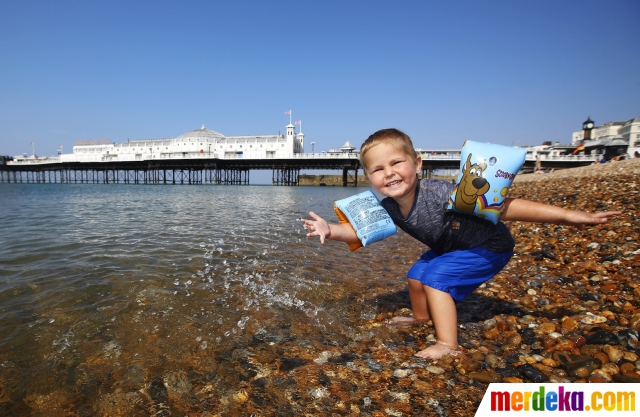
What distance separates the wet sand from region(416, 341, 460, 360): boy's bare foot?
0.06 metres

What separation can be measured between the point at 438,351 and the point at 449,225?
98 centimetres

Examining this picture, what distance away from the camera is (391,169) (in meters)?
2.38

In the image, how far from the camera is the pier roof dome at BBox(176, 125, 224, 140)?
2896 inches

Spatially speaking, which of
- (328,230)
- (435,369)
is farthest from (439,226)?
(435,369)

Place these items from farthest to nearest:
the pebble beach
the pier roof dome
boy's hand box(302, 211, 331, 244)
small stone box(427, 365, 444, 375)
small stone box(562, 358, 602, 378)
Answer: the pier roof dome < boy's hand box(302, 211, 331, 244) < small stone box(427, 365, 444, 375) < small stone box(562, 358, 602, 378) < the pebble beach

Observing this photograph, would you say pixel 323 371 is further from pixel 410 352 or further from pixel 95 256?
pixel 95 256

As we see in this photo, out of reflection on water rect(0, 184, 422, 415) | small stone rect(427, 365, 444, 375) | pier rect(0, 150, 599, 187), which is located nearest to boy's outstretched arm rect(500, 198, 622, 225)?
small stone rect(427, 365, 444, 375)

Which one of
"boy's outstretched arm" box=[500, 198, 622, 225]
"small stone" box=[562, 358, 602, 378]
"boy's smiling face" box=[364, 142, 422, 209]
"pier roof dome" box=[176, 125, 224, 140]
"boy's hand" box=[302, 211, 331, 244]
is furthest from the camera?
"pier roof dome" box=[176, 125, 224, 140]

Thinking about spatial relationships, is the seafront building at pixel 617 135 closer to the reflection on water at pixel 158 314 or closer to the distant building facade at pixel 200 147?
the reflection on water at pixel 158 314

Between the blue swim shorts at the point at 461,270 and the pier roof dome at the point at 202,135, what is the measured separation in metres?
77.7

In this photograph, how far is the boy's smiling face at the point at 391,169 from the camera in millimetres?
2369

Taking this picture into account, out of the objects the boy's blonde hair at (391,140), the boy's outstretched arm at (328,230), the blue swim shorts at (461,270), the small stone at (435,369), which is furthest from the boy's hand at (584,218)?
the boy's outstretched arm at (328,230)

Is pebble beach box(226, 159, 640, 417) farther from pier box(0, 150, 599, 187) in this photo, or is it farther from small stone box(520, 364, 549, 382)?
pier box(0, 150, 599, 187)

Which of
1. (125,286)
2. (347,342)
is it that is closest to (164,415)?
(347,342)
